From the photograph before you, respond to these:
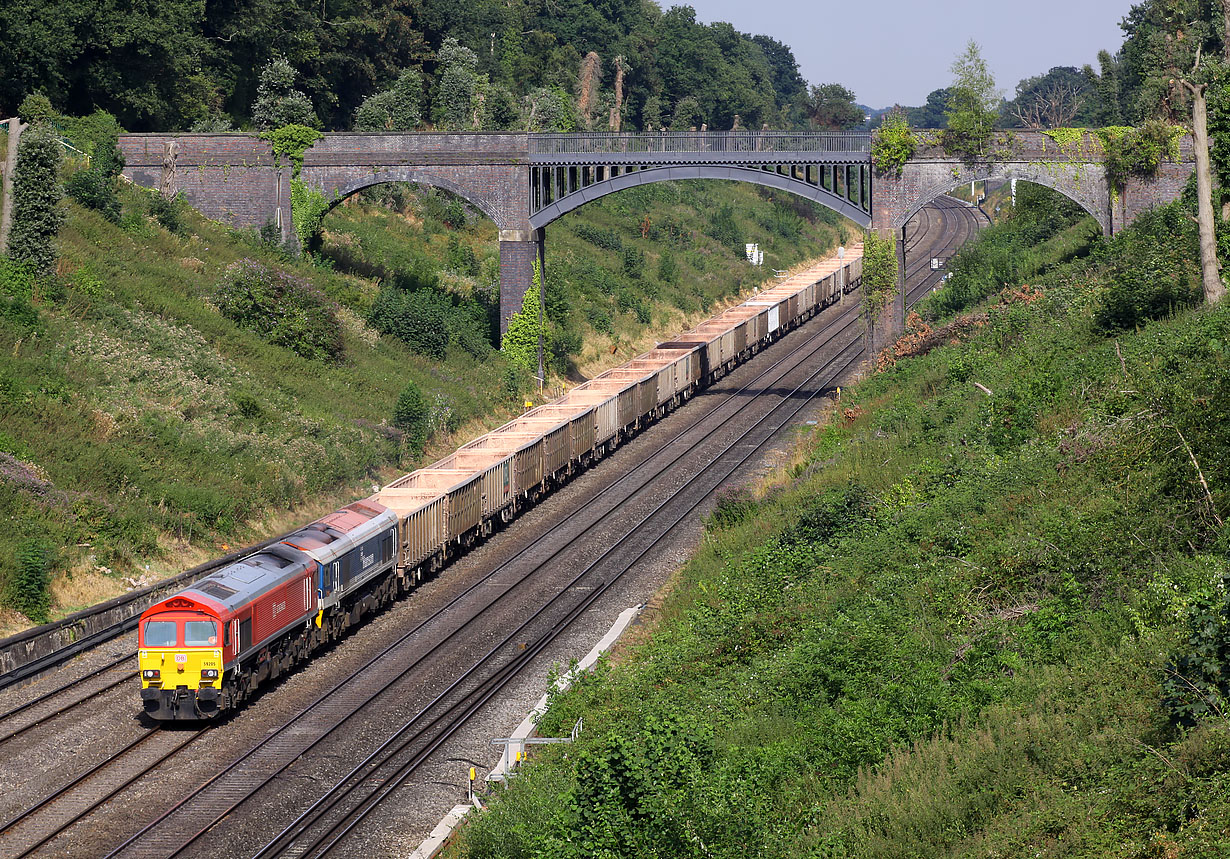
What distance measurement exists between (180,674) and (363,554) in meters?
6.95

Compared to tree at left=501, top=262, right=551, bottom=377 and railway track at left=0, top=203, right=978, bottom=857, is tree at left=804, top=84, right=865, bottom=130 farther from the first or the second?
railway track at left=0, top=203, right=978, bottom=857

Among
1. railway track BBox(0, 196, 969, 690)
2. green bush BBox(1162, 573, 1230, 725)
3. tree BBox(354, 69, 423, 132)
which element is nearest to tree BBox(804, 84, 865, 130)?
tree BBox(354, 69, 423, 132)

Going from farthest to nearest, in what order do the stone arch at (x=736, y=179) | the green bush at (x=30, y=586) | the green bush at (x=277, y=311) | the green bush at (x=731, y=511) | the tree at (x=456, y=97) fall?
the tree at (x=456, y=97), the stone arch at (x=736, y=179), the green bush at (x=277, y=311), the green bush at (x=731, y=511), the green bush at (x=30, y=586)

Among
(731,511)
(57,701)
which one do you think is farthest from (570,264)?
(57,701)

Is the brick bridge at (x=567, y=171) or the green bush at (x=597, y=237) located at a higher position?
the brick bridge at (x=567, y=171)

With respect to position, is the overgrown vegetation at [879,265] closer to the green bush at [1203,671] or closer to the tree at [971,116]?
the tree at [971,116]

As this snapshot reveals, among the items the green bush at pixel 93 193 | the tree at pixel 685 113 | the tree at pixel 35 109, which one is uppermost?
the tree at pixel 685 113

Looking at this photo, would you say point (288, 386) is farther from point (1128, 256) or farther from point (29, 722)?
point (1128, 256)

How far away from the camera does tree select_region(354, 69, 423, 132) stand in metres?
79.2

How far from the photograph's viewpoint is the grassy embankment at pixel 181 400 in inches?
1372

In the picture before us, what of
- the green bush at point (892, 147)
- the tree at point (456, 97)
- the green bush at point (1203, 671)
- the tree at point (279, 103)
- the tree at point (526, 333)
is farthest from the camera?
the tree at point (456, 97)

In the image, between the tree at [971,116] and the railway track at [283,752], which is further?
the tree at [971,116]

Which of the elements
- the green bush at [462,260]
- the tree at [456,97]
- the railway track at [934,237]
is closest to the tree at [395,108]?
the tree at [456,97]

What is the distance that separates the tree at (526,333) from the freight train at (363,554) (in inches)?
180
